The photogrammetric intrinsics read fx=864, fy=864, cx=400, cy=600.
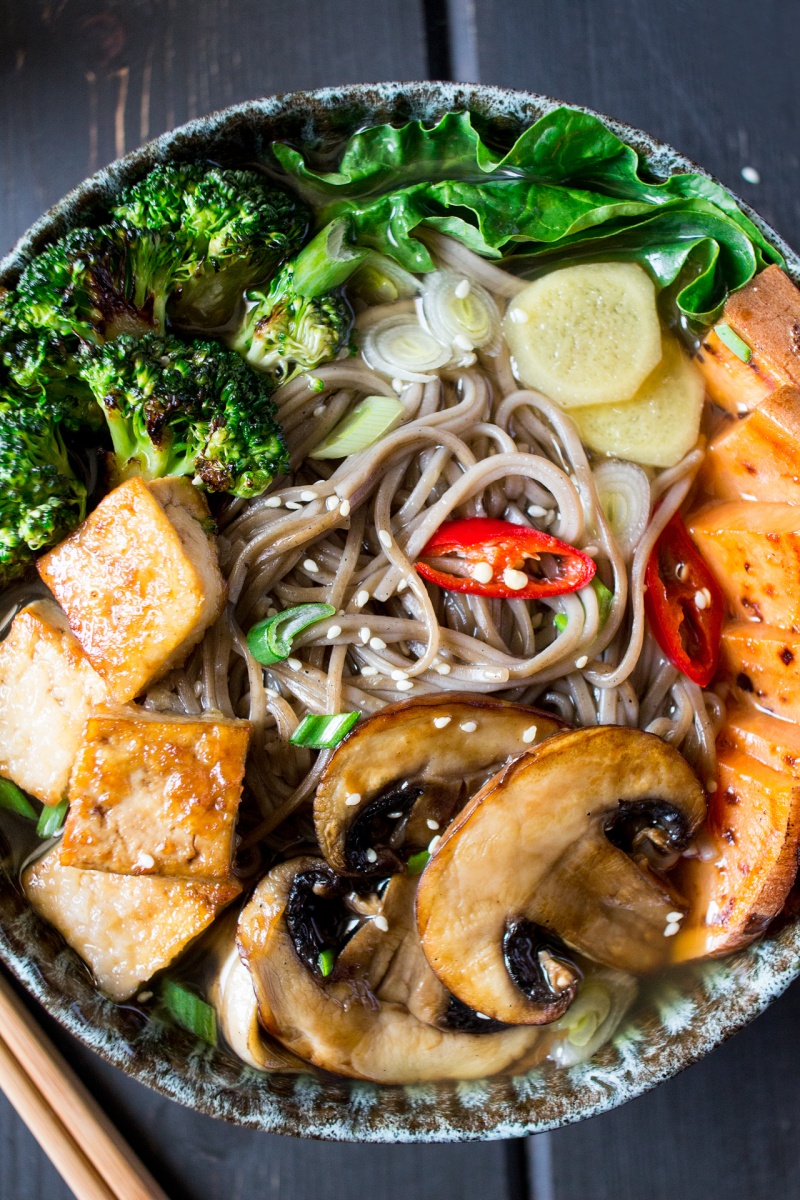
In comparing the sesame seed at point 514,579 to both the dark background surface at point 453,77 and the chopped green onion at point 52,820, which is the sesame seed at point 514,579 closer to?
the chopped green onion at point 52,820

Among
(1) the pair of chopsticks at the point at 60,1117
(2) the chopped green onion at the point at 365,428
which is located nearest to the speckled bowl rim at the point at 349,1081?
(1) the pair of chopsticks at the point at 60,1117

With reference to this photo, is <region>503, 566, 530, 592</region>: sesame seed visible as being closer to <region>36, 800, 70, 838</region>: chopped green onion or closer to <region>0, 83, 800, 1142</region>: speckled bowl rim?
<region>0, 83, 800, 1142</region>: speckled bowl rim

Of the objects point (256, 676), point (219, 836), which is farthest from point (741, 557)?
point (219, 836)

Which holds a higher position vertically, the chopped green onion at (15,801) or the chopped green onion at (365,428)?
the chopped green onion at (365,428)

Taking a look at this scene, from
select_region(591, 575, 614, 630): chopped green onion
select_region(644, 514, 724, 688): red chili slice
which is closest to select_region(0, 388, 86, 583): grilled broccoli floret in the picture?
select_region(591, 575, 614, 630): chopped green onion

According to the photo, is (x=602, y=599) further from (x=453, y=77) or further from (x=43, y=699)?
(x=453, y=77)
